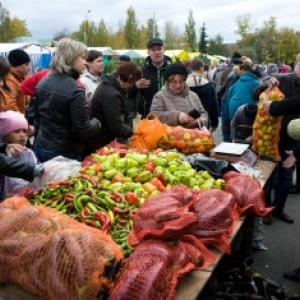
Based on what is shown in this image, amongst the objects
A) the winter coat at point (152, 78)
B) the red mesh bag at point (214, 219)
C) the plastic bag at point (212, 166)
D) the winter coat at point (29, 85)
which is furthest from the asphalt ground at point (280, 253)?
the winter coat at point (29, 85)

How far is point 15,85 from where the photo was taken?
4691mm

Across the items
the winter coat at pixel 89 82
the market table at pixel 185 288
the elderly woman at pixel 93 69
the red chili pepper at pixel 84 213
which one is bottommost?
the market table at pixel 185 288

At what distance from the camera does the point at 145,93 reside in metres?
5.31

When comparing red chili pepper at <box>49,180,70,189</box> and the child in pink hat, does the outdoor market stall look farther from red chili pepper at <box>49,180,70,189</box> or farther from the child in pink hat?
the child in pink hat

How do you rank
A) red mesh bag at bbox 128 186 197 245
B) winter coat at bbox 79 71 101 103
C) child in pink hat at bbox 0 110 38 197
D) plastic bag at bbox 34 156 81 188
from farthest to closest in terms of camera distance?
winter coat at bbox 79 71 101 103, child in pink hat at bbox 0 110 38 197, plastic bag at bbox 34 156 81 188, red mesh bag at bbox 128 186 197 245

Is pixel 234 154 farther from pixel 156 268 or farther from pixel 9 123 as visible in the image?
pixel 156 268

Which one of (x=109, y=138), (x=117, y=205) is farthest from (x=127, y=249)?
(x=109, y=138)

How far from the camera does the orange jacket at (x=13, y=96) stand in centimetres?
426

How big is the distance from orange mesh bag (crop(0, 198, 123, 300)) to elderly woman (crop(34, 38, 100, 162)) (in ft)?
5.03

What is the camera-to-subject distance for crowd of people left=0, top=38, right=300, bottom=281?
3.27 meters

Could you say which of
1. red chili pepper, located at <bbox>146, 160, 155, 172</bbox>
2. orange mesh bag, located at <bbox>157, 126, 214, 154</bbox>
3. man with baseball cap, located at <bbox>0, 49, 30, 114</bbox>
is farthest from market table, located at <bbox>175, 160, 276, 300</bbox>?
man with baseball cap, located at <bbox>0, 49, 30, 114</bbox>

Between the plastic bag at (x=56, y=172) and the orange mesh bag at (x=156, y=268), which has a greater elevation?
the plastic bag at (x=56, y=172)

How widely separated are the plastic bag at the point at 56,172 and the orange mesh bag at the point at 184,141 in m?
1.03

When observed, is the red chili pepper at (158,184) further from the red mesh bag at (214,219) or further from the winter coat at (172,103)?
the winter coat at (172,103)
